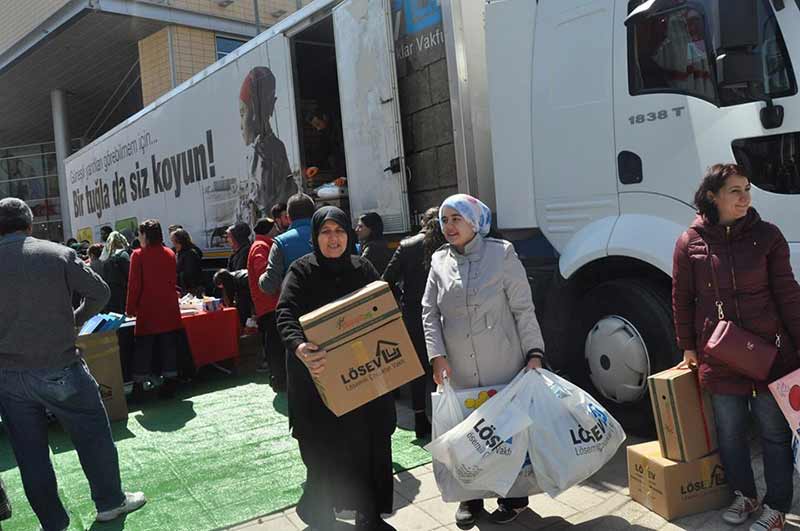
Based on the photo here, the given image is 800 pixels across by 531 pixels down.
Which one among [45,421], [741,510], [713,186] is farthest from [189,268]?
[741,510]

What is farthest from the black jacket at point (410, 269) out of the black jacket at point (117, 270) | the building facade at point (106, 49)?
the building facade at point (106, 49)

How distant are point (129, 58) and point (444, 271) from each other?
66.8 feet

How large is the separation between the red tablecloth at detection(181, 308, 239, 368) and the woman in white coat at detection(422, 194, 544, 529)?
4038 millimetres

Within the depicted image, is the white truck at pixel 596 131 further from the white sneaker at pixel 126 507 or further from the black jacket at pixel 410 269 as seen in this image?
the white sneaker at pixel 126 507

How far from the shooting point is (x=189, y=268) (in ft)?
25.3

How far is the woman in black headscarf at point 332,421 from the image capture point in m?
2.91

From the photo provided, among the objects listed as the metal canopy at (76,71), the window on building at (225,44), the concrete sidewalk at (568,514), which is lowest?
the concrete sidewalk at (568,514)

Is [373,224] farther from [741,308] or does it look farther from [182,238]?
[182,238]

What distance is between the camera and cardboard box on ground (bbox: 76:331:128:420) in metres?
5.29

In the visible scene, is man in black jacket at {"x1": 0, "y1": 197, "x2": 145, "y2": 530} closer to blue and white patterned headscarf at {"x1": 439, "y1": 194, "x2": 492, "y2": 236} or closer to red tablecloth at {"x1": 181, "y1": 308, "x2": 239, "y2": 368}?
blue and white patterned headscarf at {"x1": 439, "y1": 194, "x2": 492, "y2": 236}

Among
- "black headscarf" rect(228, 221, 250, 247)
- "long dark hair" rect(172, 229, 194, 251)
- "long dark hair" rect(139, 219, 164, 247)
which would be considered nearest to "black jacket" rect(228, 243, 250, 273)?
"black headscarf" rect(228, 221, 250, 247)

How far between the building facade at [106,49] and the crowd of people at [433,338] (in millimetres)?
14635

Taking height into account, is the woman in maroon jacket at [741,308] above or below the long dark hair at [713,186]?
below

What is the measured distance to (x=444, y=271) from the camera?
311 cm
